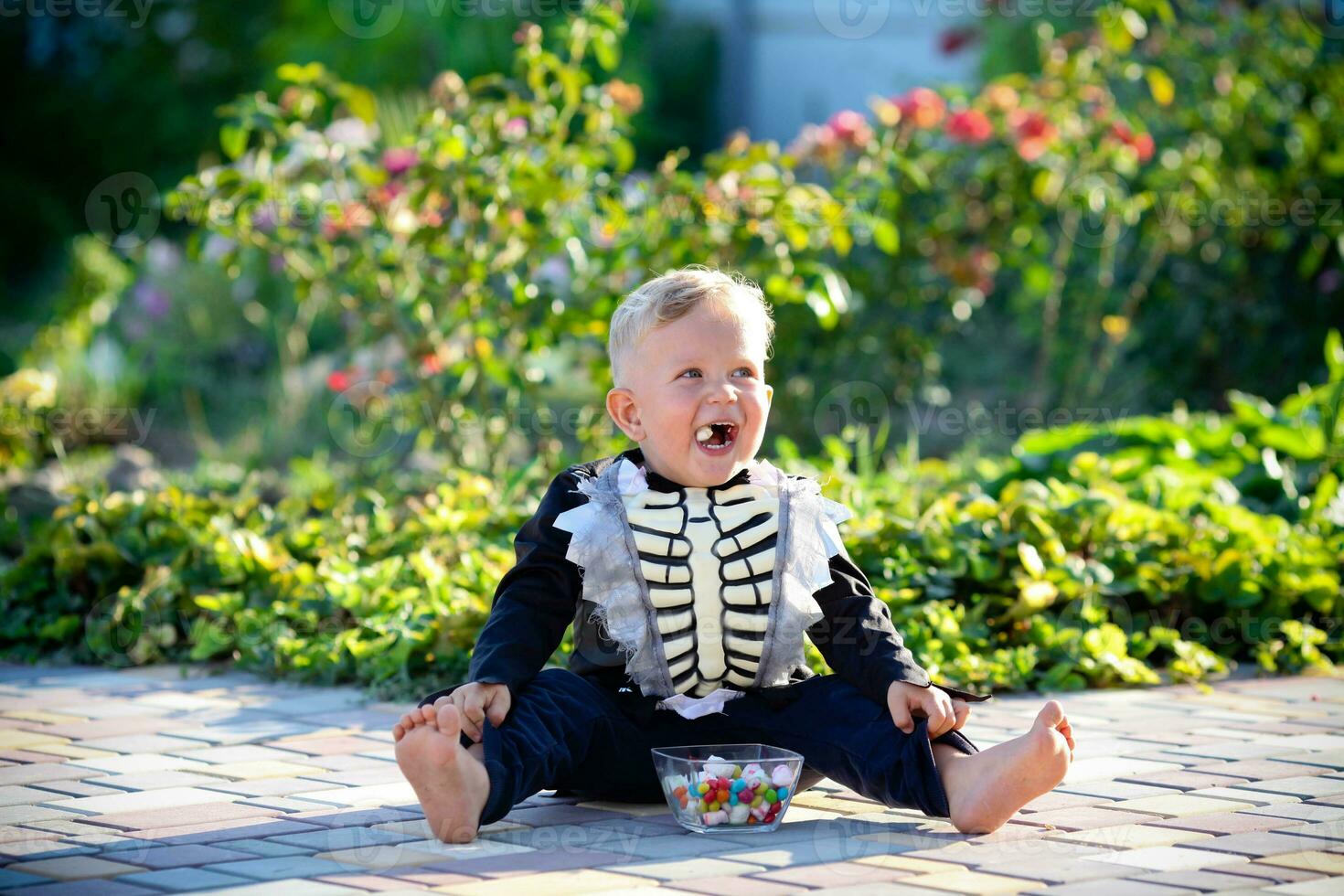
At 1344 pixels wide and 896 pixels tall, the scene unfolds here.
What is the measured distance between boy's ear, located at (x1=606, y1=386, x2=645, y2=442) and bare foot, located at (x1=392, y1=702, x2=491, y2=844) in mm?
637

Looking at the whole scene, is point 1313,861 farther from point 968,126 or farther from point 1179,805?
point 968,126

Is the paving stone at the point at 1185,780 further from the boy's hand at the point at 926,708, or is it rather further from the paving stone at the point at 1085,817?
the boy's hand at the point at 926,708

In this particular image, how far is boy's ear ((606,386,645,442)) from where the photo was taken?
273 cm

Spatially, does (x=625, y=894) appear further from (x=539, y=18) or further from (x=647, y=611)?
(x=539, y=18)

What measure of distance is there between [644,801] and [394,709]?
96 centimetres

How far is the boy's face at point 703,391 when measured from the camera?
2633 millimetres

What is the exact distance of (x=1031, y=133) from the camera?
607cm

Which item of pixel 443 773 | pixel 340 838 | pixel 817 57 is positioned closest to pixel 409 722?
pixel 443 773

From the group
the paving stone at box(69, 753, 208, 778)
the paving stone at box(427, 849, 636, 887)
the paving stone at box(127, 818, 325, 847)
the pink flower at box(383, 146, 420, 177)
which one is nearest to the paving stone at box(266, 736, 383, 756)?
the paving stone at box(69, 753, 208, 778)

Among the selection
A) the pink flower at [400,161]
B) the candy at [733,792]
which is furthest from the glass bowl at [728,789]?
the pink flower at [400,161]

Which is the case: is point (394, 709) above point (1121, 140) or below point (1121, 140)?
below

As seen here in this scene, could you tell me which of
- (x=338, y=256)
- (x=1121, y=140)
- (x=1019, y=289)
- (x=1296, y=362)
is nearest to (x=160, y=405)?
(x=338, y=256)

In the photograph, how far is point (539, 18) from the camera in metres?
15.7

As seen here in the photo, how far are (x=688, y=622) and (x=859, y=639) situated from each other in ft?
0.97
